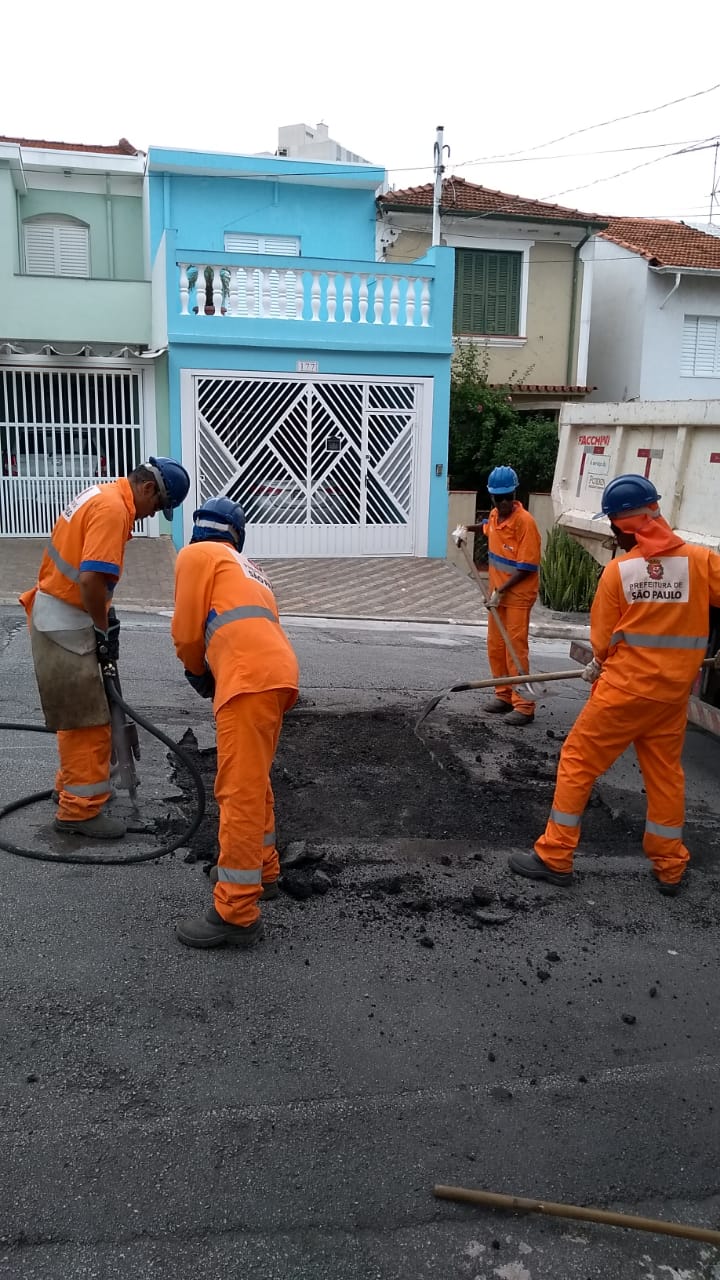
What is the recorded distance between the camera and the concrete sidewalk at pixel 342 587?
35.4 ft

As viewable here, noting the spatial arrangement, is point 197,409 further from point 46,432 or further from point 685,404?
point 685,404

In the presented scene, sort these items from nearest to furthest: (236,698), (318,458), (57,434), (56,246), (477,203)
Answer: (236,698) → (318,458) → (57,434) → (56,246) → (477,203)

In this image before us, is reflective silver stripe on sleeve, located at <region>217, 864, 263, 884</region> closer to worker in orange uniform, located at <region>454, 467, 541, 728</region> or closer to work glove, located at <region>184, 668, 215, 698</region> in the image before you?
work glove, located at <region>184, 668, 215, 698</region>

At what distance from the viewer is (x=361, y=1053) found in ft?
10.0

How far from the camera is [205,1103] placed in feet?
9.12

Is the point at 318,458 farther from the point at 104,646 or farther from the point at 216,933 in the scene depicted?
the point at 216,933

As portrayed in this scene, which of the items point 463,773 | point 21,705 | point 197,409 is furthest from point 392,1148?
point 197,409

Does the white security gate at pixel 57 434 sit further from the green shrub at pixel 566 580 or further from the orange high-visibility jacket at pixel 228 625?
the orange high-visibility jacket at pixel 228 625

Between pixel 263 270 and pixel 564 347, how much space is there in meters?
7.99

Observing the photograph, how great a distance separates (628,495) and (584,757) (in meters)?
1.13

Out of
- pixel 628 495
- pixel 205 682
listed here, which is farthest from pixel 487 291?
pixel 205 682

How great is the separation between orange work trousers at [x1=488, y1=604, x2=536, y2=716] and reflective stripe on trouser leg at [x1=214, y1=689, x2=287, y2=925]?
11.5 ft

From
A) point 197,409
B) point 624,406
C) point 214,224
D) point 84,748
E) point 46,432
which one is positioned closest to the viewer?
point 84,748

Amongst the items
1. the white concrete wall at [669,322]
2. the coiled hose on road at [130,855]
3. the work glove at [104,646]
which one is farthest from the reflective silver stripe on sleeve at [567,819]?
the white concrete wall at [669,322]
